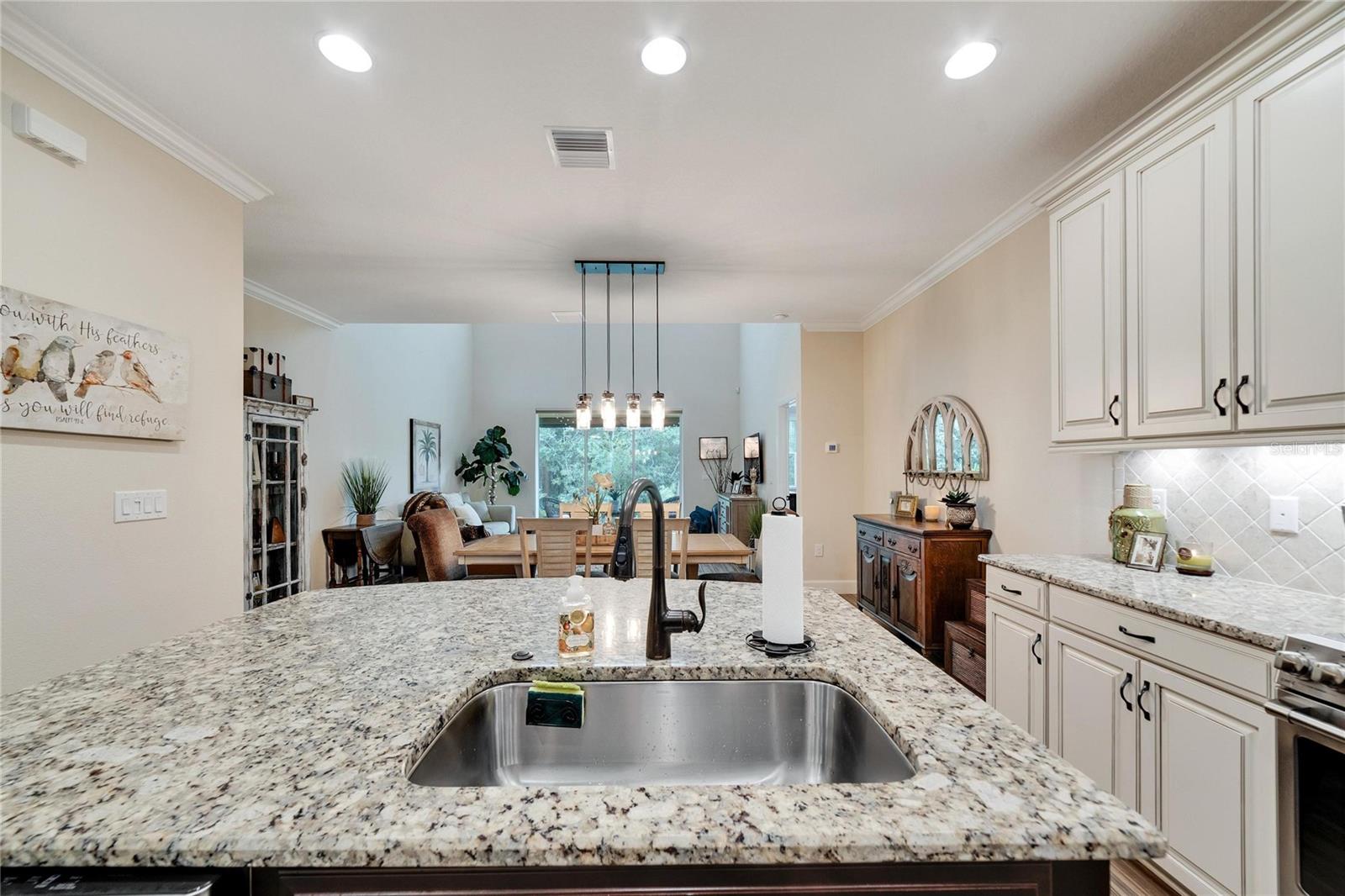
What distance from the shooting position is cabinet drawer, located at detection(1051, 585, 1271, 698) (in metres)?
1.36

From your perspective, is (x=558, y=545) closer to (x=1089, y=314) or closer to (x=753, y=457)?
(x=1089, y=314)

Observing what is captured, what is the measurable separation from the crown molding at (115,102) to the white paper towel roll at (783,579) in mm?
2538

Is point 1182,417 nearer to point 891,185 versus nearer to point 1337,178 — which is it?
point 1337,178

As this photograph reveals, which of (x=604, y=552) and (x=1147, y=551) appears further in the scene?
(x=604, y=552)

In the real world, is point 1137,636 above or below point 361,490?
below

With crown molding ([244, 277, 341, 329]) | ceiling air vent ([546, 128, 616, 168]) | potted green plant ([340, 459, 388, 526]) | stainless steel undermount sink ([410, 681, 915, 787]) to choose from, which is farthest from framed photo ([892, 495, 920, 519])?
crown molding ([244, 277, 341, 329])

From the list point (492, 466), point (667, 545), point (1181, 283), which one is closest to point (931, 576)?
point (667, 545)

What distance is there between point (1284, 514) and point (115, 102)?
13.2 feet

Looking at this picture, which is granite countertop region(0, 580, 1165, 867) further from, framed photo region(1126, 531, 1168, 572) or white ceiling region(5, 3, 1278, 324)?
white ceiling region(5, 3, 1278, 324)

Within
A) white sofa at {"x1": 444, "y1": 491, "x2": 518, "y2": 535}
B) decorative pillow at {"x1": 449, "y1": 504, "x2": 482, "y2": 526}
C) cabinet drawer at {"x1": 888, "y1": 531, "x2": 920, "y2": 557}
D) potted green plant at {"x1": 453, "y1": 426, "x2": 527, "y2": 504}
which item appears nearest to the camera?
cabinet drawer at {"x1": 888, "y1": 531, "x2": 920, "y2": 557}

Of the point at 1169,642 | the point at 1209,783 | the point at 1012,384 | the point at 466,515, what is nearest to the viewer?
the point at 1209,783

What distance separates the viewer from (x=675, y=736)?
1.09m

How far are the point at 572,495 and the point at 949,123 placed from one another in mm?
8062

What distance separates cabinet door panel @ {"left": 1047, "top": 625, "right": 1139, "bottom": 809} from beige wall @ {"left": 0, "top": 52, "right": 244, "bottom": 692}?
3185mm
